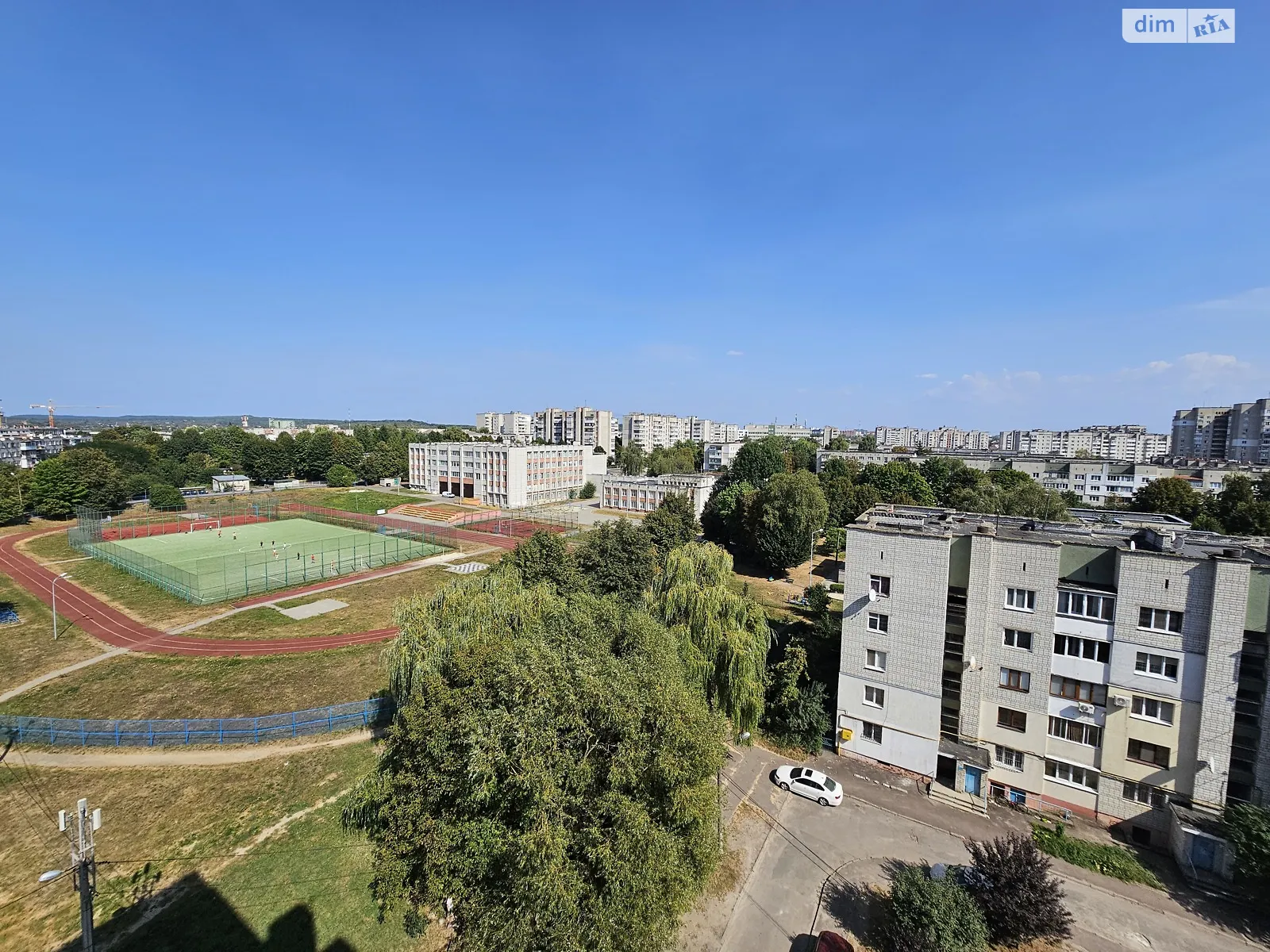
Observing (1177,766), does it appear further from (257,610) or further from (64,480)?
(64,480)

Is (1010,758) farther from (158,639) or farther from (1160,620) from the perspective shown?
(158,639)

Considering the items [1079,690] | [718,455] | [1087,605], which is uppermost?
[718,455]

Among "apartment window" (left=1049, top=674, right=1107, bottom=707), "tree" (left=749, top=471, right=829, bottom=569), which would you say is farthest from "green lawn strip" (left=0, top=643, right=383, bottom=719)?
"tree" (left=749, top=471, right=829, bottom=569)

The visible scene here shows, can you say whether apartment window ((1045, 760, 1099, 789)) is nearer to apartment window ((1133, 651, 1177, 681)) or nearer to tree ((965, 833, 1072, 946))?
apartment window ((1133, 651, 1177, 681))

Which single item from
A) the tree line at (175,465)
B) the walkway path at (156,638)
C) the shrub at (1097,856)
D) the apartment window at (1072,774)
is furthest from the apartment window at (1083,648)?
the tree line at (175,465)

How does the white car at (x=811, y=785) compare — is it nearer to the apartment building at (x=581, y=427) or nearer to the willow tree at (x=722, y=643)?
the willow tree at (x=722, y=643)

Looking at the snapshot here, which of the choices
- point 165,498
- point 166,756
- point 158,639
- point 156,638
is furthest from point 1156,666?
point 165,498
